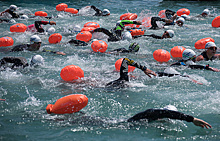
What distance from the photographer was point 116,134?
16.8 feet

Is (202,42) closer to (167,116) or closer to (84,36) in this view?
(84,36)

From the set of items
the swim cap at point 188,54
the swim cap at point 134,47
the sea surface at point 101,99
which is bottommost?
the sea surface at point 101,99

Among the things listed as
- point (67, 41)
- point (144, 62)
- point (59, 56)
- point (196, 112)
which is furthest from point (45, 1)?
point (196, 112)

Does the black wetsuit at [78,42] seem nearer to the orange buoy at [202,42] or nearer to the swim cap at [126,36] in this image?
the swim cap at [126,36]

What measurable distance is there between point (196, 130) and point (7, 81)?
5.59 m

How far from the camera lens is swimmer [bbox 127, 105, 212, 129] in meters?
4.83

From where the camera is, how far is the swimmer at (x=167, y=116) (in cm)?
483

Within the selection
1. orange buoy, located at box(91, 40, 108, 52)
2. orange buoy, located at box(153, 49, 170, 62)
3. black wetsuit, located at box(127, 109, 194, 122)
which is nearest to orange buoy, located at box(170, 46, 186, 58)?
orange buoy, located at box(153, 49, 170, 62)

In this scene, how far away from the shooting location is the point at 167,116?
5.04m

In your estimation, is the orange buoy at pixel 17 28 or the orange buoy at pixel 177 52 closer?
the orange buoy at pixel 177 52

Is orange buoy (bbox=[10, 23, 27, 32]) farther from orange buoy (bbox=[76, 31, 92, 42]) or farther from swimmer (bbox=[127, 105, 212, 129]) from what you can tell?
swimmer (bbox=[127, 105, 212, 129])

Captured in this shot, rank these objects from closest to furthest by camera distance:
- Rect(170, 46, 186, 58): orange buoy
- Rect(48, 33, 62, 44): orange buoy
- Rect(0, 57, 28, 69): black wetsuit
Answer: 1. Rect(0, 57, 28, 69): black wetsuit
2. Rect(170, 46, 186, 58): orange buoy
3. Rect(48, 33, 62, 44): orange buoy

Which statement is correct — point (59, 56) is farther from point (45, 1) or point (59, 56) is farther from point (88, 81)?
point (45, 1)

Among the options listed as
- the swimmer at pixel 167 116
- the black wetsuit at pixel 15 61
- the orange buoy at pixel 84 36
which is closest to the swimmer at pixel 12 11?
the orange buoy at pixel 84 36
